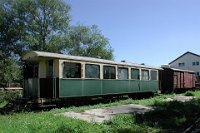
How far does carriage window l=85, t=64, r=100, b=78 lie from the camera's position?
17.0 metres

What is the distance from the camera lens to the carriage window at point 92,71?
17000 millimetres

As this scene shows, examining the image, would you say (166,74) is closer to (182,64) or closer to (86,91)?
(86,91)

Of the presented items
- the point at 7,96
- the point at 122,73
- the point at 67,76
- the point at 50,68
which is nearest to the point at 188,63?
the point at 122,73

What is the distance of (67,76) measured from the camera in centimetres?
1576

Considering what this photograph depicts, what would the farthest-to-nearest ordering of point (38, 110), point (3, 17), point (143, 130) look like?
1. point (3, 17)
2. point (38, 110)
3. point (143, 130)

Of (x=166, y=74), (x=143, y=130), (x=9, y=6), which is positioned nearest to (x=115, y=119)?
(x=143, y=130)

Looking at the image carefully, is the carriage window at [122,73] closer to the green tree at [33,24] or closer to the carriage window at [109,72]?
the carriage window at [109,72]

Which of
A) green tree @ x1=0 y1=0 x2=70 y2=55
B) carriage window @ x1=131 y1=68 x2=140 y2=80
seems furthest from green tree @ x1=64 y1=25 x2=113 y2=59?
carriage window @ x1=131 y1=68 x2=140 y2=80

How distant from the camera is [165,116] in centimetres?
1336

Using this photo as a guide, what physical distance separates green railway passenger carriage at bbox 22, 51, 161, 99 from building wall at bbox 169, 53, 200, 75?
45315mm

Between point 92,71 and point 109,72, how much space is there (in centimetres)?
189

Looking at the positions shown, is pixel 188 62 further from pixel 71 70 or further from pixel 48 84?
pixel 48 84

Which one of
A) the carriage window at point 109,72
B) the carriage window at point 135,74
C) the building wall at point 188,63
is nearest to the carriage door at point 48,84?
the carriage window at point 109,72

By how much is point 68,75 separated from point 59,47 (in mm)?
20411
